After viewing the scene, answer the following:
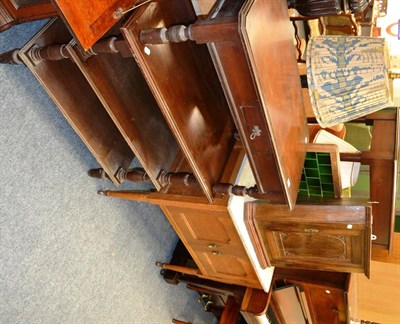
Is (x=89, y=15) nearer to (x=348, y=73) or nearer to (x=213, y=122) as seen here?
(x=213, y=122)

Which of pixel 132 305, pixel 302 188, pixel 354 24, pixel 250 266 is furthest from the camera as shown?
pixel 354 24

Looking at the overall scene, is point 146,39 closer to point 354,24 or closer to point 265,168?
point 265,168

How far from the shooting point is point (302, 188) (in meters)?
1.77

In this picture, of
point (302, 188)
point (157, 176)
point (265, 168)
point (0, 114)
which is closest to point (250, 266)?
point (302, 188)

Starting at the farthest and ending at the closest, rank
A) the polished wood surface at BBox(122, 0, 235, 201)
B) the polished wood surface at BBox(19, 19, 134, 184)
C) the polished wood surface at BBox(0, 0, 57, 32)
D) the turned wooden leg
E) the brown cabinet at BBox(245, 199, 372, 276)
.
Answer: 1. the turned wooden leg
2. the brown cabinet at BBox(245, 199, 372, 276)
3. the polished wood surface at BBox(19, 19, 134, 184)
4. the polished wood surface at BBox(0, 0, 57, 32)
5. the polished wood surface at BBox(122, 0, 235, 201)

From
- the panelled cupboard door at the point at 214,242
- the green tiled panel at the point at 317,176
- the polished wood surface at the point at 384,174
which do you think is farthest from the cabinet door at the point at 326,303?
the green tiled panel at the point at 317,176

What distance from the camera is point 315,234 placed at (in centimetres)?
161

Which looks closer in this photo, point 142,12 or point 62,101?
point 142,12

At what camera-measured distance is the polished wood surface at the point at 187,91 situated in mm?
991

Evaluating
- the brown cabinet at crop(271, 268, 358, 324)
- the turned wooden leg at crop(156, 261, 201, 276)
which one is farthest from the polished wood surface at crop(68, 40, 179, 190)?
the brown cabinet at crop(271, 268, 358, 324)

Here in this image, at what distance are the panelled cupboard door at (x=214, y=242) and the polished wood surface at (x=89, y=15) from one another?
2.90ft

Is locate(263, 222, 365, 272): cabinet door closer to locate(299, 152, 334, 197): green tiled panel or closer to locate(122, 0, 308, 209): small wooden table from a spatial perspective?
locate(299, 152, 334, 197): green tiled panel

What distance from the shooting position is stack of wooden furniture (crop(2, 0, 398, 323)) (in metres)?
0.89

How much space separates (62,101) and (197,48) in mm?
511
